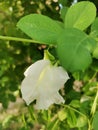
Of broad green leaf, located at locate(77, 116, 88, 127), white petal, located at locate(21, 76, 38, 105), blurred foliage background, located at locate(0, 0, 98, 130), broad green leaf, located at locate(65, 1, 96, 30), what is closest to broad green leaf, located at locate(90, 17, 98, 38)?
broad green leaf, located at locate(65, 1, 96, 30)

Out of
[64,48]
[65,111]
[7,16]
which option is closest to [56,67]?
[64,48]

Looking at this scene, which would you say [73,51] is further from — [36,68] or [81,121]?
[81,121]

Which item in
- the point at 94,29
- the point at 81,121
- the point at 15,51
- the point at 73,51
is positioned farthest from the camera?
the point at 15,51

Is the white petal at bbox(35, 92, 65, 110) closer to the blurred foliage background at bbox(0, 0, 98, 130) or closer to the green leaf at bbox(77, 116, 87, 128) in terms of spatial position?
the green leaf at bbox(77, 116, 87, 128)

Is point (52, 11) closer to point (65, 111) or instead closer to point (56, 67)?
point (65, 111)

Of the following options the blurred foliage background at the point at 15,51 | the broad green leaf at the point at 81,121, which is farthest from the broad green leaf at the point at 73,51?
the blurred foliage background at the point at 15,51

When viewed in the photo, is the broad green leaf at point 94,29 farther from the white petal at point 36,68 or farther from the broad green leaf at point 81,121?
the broad green leaf at point 81,121

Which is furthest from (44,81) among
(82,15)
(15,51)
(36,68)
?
(15,51)
